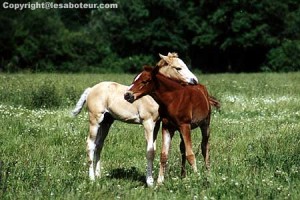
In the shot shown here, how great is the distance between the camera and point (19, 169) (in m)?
9.49

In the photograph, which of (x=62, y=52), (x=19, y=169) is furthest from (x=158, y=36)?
(x=19, y=169)

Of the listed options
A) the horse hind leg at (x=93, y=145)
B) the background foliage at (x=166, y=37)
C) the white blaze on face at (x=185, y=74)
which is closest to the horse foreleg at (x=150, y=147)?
the horse hind leg at (x=93, y=145)

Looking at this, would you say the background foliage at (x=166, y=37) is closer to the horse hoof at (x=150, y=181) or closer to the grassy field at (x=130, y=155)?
the grassy field at (x=130, y=155)

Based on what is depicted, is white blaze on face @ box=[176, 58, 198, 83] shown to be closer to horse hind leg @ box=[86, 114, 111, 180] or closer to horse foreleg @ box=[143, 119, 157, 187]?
horse foreleg @ box=[143, 119, 157, 187]

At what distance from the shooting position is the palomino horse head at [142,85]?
8.81 meters

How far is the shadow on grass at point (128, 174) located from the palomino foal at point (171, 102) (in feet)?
3.23

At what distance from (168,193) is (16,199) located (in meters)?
2.28

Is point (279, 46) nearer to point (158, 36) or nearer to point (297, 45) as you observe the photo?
point (297, 45)

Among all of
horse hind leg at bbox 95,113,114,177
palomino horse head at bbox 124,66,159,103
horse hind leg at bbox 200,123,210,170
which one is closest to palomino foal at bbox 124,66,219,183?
→ palomino horse head at bbox 124,66,159,103

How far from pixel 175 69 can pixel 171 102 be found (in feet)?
1.87

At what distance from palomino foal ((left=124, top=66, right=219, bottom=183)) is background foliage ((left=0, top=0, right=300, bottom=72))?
2283 inches

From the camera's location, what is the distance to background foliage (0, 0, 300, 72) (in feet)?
222

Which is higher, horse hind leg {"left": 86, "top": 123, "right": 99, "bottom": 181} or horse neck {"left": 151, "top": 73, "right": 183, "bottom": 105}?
horse neck {"left": 151, "top": 73, "right": 183, "bottom": 105}

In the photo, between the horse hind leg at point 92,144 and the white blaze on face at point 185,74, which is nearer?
the white blaze on face at point 185,74
